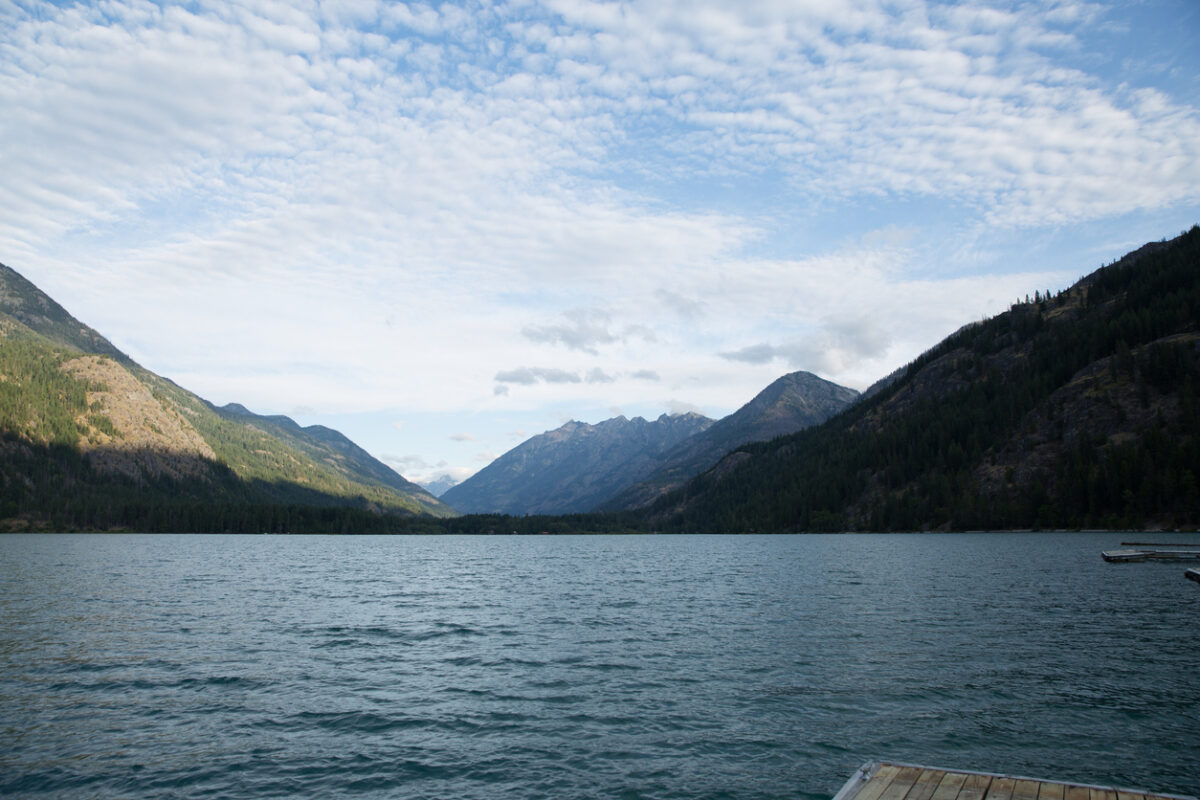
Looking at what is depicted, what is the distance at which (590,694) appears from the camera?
Answer: 34344 millimetres

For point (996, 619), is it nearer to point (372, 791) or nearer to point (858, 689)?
point (858, 689)

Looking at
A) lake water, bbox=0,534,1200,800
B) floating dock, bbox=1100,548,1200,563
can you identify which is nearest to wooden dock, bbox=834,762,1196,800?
lake water, bbox=0,534,1200,800

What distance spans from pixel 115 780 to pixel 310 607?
1882 inches

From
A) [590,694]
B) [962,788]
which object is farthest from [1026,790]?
[590,694]

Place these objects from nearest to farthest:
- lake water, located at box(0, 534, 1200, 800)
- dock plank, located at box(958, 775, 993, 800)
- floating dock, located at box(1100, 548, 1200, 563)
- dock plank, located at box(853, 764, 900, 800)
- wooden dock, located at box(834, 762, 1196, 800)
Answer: wooden dock, located at box(834, 762, 1196, 800)
dock plank, located at box(958, 775, 993, 800)
dock plank, located at box(853, 764, 900, 800)
lake water, located at box(0, 534, 1200, 800)
floating dock, located at box(1100, 548, 1200, 563)

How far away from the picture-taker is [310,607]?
68.6 metres

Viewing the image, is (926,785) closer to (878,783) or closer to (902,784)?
Result: (902,784)

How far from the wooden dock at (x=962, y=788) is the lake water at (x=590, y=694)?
5.67m

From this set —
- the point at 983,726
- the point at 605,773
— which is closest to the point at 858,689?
the point at 983,726

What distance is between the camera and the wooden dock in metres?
15.6

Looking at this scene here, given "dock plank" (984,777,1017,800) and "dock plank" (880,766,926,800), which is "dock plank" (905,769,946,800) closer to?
"dock plank" (880,766,926,800)

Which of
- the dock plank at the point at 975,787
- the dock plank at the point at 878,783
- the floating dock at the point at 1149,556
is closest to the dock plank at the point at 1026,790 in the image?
the dock plank at the point at 975,787

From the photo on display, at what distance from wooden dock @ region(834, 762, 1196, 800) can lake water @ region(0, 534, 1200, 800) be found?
5667 millimetres

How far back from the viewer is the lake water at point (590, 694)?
2384 centimetres
